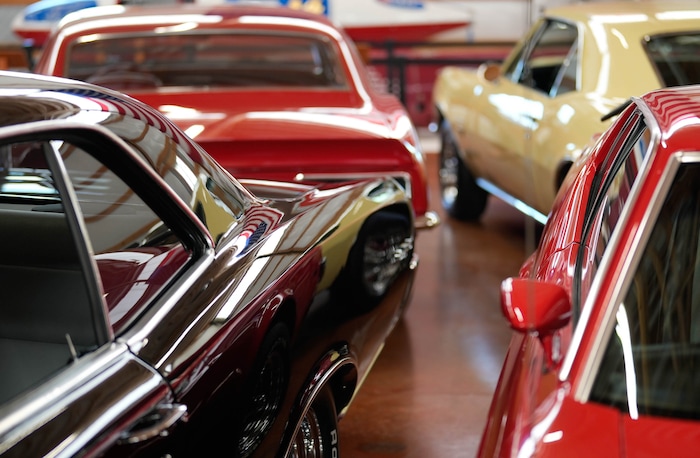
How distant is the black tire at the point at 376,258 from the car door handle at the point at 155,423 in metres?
0.89

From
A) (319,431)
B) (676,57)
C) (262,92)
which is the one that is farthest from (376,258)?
(676,57)

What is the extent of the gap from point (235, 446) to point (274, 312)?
31 cm

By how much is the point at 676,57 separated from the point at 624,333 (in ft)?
9.84

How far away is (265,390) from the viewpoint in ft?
6.52

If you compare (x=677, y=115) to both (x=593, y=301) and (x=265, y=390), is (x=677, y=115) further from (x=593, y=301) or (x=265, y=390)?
(x=265, y=390)

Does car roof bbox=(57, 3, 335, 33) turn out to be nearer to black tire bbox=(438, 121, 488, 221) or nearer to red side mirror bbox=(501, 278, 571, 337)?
black tire bbox=(438, 121, 488, 221)

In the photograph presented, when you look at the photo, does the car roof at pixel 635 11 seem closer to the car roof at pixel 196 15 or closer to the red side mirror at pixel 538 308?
the car roof at pixel 196 15

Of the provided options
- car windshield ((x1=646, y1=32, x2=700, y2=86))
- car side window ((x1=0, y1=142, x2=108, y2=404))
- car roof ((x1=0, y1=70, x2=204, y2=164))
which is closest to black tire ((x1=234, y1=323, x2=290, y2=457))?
car side window ((x1=0, y1=142, x2=108, y2=404))

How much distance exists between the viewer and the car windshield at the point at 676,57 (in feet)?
14.2

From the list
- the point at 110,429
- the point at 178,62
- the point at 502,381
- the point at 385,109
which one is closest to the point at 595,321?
the point at 502,381

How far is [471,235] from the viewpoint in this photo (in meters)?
6.26

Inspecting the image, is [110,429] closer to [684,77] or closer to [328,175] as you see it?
[328,175]

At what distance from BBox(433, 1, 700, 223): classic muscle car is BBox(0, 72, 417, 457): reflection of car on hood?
5.87 feet

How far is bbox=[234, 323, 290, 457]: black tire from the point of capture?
74.7 inches
